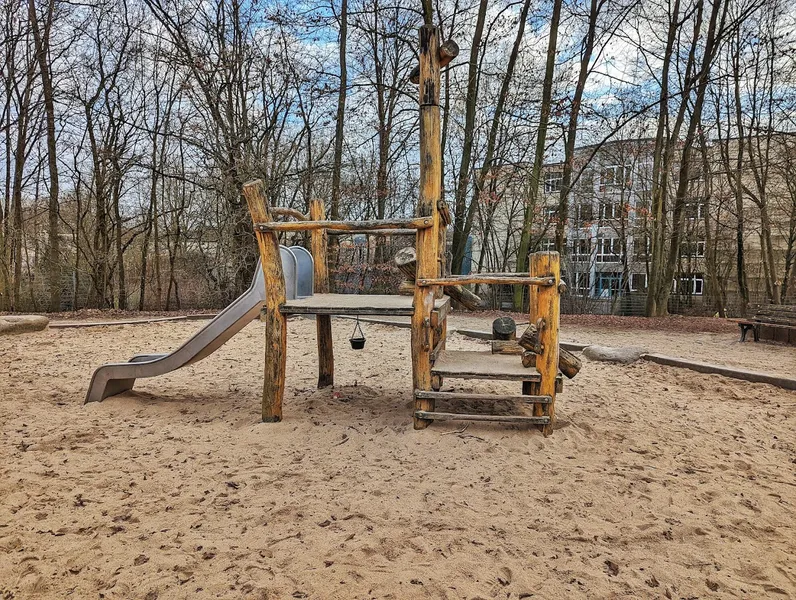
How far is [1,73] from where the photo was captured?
1243cm

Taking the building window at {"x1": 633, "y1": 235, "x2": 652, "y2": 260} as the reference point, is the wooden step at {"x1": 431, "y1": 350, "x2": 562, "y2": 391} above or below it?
below

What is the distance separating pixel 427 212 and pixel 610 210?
1425 centimetres

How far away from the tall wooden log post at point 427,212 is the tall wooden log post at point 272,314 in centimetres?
104

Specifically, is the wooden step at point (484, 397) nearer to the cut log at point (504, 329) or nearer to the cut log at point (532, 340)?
the cut log at point (532, 340)

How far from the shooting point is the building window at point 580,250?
18.2 m

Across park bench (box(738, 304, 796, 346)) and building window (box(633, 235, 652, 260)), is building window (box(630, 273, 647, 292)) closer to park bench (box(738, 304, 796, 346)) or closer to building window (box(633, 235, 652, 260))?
building window (box(633, 235, 652, 260))

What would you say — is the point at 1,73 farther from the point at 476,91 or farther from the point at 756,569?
the point at 756,569

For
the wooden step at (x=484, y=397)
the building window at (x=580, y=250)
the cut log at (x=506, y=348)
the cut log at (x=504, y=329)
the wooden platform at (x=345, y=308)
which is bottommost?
the wooden step at (x=484, y=397)

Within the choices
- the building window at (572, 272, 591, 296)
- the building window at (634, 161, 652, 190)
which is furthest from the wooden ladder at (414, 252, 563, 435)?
the building window at (572, 272, 591, 296)

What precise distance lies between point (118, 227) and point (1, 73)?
14.6ft

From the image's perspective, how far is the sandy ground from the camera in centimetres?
191

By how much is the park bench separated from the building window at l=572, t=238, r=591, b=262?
1037 cm

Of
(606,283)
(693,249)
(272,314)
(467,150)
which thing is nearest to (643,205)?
(693,249)

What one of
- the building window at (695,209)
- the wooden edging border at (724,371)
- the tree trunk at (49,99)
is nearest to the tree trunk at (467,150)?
the building window at (695,209)
